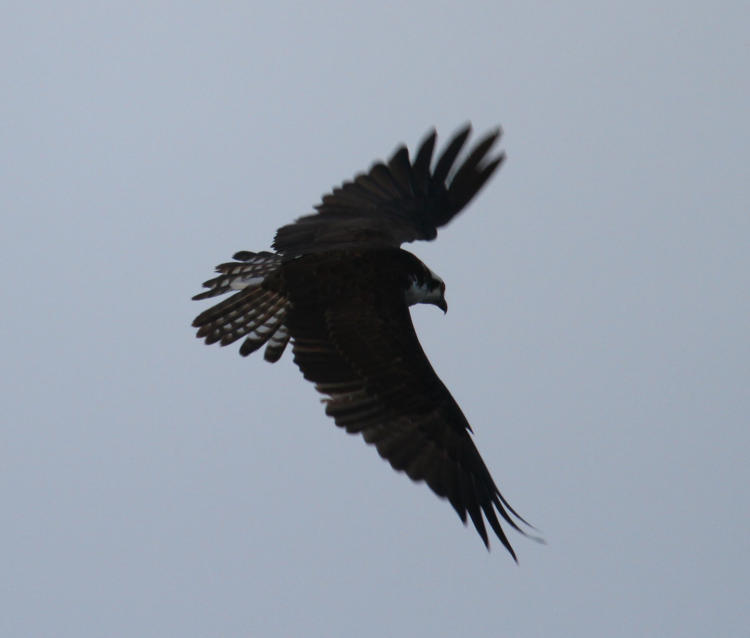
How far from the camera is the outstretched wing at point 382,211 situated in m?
8.73

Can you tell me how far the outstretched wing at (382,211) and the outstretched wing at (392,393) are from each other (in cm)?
39

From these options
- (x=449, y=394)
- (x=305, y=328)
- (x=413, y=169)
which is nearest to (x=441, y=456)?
(x=449, y=394)

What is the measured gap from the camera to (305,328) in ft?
29.6

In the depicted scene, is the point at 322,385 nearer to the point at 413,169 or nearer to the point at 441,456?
the point at 441,456

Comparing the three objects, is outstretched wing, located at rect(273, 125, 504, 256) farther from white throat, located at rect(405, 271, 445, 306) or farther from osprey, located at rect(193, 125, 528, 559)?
white throat, located at rect(405, 271, 445, 306)

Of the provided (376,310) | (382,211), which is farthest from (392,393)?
(382,211)

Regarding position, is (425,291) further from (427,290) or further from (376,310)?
(376,310)

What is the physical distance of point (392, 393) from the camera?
8.77 meters

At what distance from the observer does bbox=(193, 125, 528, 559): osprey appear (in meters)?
8.53

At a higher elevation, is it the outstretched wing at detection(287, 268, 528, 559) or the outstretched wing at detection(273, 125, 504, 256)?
the outstretched wing at detection(273, 125, 504, 256)

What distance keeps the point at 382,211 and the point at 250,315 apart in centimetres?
112

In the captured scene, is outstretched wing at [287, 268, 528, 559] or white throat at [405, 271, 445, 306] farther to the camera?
white throat at [405, 271, 445, 306]

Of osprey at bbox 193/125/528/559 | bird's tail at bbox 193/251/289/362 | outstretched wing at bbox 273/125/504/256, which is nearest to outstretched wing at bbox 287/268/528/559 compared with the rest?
osprey at bbox 193/125/528/559

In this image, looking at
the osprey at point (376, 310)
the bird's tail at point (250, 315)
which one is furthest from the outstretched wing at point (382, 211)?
the bird's tail at point (250, 315)
